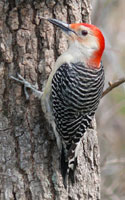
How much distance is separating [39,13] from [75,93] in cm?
92

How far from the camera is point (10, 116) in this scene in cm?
443

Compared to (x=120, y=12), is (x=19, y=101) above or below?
below

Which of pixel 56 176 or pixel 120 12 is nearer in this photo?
pixel 56 176

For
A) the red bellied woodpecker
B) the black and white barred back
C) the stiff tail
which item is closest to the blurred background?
the red bellied woodpecker

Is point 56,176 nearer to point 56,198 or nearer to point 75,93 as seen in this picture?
point 56,198

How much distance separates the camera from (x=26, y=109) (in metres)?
4.45

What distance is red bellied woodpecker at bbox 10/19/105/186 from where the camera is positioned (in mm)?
4344

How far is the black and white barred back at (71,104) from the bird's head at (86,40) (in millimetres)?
258

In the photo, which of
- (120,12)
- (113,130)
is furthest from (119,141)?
(120,12)

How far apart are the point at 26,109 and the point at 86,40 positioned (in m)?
0.98

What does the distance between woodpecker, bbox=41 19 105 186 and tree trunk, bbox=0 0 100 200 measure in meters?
0.13

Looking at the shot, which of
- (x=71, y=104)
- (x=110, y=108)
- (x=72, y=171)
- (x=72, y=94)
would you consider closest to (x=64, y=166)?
(x=72, y=171)

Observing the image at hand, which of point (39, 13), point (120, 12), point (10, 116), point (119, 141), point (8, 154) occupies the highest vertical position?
point (120, 12)

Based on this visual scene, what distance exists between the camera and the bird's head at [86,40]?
4.37 metres
